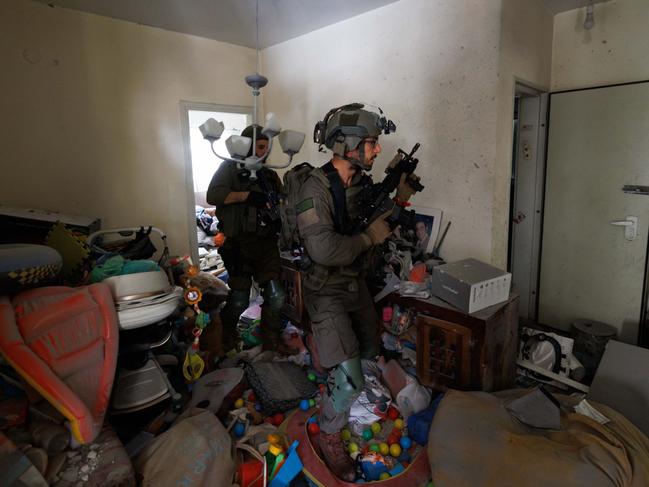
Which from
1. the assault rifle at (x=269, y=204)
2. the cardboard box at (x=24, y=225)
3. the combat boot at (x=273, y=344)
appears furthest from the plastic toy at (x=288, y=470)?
the cardboard box at (x=24, y=225)

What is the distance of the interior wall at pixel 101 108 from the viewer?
2.72 metres

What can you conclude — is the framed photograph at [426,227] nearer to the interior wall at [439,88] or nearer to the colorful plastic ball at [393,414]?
the interior wall at [439,88]

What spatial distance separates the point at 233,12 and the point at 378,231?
2.16m

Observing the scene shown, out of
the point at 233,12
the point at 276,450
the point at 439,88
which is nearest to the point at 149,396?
the point at 276,450

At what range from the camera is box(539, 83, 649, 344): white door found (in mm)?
2693

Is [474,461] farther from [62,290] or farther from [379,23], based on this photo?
[379,23]

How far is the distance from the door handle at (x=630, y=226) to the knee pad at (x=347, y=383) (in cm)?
223

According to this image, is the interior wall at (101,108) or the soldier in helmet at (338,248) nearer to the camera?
the soldier in helmet at (338,248)

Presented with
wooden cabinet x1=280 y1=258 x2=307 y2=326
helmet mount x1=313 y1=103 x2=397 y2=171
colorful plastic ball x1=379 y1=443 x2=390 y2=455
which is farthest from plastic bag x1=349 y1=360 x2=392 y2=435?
helmet mount x1=313 y1=103 x2=397 y2=171

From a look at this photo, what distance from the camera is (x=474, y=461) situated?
1.47 meters

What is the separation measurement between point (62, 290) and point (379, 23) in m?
2.67

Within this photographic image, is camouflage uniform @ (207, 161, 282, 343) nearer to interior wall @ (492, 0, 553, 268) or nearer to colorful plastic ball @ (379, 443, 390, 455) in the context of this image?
colorful plastic ball @ (379, 443, 390, 455)

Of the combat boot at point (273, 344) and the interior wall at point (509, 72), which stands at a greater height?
the interior wall at point (509, 72)

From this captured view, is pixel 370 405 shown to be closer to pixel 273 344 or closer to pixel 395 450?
pixel 395 450
